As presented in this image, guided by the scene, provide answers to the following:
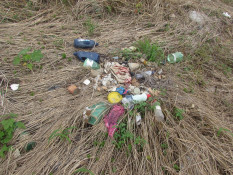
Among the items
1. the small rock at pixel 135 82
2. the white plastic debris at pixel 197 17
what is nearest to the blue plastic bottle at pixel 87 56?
the small rock at pixel 135 82

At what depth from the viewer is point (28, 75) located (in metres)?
2.08

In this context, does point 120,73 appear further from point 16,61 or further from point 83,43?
point 16,61

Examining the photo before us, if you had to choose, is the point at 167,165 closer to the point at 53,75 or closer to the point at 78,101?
the point at 78,101

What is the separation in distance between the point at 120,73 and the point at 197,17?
2550mm

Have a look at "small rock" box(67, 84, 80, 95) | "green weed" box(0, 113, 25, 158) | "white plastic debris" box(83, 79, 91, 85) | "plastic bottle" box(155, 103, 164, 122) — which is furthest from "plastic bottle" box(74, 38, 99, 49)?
"plastic bottle" box(155, 103, 164, 122)

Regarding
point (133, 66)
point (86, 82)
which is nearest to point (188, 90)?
point (133, 66)

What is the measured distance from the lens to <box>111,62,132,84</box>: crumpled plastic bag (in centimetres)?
208

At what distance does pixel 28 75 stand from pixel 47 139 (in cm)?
100

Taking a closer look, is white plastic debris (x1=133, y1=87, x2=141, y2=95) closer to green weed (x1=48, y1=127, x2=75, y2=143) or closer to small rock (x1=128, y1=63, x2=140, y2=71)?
small rock (x1=128, y1=63, x2=140, y2=71)

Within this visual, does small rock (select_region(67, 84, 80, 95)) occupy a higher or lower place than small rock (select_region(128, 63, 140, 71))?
lower

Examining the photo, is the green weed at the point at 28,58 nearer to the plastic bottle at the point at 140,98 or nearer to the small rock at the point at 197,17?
the plastic bottle at the point at 140,98

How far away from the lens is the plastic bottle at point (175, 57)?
8.31 ft

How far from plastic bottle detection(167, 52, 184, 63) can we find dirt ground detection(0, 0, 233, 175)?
13 centimetres

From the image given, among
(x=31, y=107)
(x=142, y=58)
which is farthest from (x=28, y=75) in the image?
(x=142, y=58)
